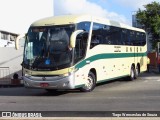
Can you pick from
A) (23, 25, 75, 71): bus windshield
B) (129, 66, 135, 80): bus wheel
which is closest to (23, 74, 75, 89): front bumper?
(23, 25, 75, 71): bus windshield

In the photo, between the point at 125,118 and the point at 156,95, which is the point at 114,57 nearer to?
the point at 156,95

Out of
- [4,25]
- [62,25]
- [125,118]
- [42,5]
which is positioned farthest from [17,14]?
[125,118]

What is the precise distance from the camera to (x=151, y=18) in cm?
5206

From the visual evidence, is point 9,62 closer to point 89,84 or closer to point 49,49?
point 89,84

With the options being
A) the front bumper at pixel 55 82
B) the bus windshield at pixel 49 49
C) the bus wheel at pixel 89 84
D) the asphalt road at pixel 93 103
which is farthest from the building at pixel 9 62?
the asphalt road at pixel 93 103

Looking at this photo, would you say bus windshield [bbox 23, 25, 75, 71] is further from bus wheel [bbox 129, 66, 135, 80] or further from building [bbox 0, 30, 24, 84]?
building [bbox 0, 30, 24, 84]

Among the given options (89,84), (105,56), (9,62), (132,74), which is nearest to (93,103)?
(89,84)

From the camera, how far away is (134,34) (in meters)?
25.6

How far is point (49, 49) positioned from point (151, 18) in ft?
121

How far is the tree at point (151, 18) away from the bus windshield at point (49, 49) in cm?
3575

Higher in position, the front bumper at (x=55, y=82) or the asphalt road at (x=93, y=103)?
the front bumper at (x=55, y=82)

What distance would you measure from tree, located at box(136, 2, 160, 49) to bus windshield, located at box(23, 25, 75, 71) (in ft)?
117

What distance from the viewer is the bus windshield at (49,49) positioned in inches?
658

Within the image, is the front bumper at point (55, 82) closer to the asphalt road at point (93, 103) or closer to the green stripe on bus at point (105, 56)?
the asphalt road at point (93, 103)
